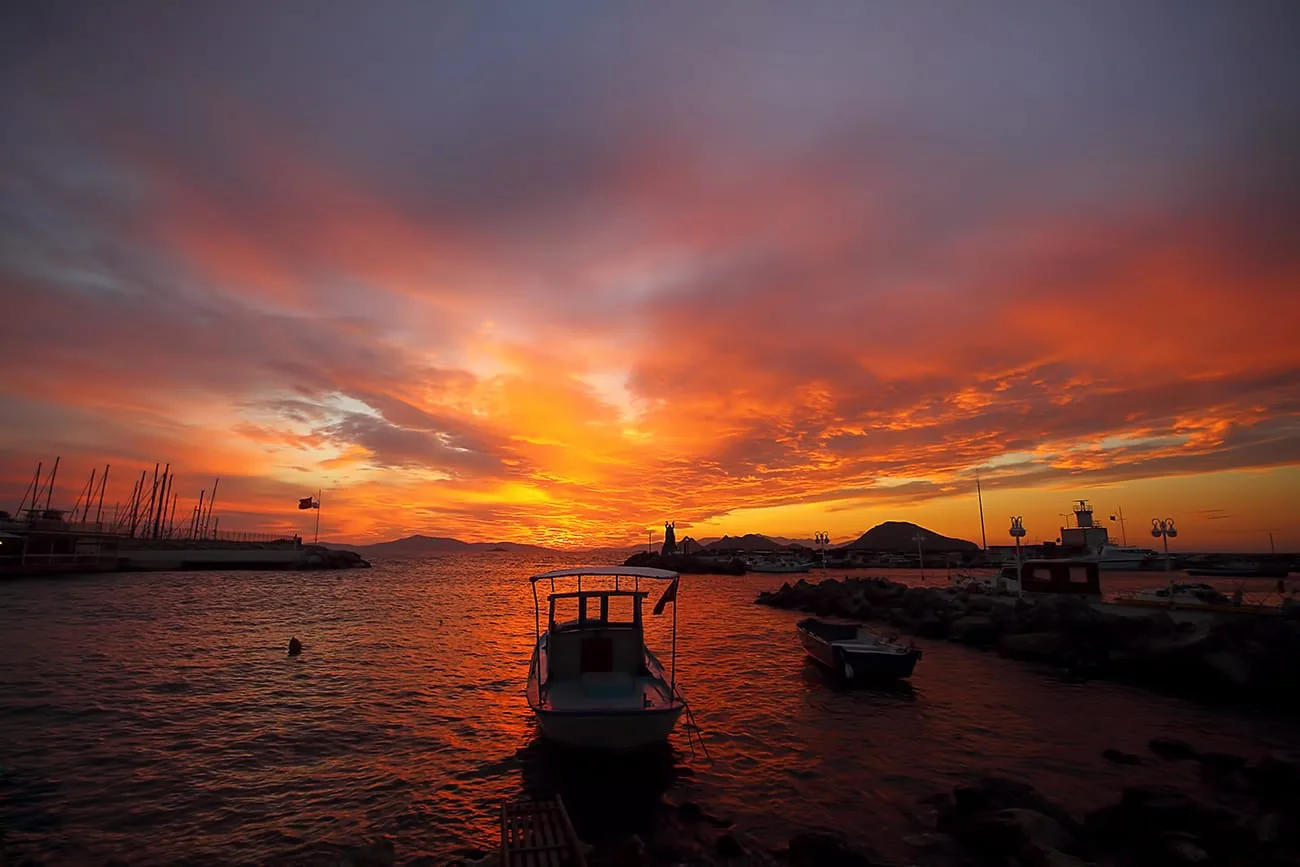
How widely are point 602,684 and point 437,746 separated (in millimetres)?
5265

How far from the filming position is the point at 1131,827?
10586 millimetres

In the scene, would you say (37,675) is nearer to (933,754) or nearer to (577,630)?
(577,630)

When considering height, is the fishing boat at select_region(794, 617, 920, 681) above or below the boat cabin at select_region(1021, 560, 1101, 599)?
below

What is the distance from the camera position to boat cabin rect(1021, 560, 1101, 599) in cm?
3988

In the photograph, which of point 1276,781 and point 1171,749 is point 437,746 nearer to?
point 1171,749

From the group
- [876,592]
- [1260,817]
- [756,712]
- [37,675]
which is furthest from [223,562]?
[1260,817]

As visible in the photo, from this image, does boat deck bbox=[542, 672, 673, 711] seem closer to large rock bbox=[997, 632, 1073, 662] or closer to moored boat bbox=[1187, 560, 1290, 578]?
large rock bbox=[997, 632, 1073, 662]

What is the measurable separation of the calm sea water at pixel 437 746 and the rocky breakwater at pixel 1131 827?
1214 mm

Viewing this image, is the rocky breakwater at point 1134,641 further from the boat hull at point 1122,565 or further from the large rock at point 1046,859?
the boat hull at point 1122,565

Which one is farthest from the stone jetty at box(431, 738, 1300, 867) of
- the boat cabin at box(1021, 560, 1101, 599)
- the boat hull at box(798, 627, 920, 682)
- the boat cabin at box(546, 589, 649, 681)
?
the boat cabin at box(1021, 560, 1101, 599)

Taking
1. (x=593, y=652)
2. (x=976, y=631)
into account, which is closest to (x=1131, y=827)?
(x=593, y=652)

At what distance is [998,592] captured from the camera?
1850 inches

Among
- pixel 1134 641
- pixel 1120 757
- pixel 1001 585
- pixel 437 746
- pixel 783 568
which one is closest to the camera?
pixel 1120 757

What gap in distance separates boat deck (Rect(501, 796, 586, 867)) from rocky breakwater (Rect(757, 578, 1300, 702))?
83.7 ft
